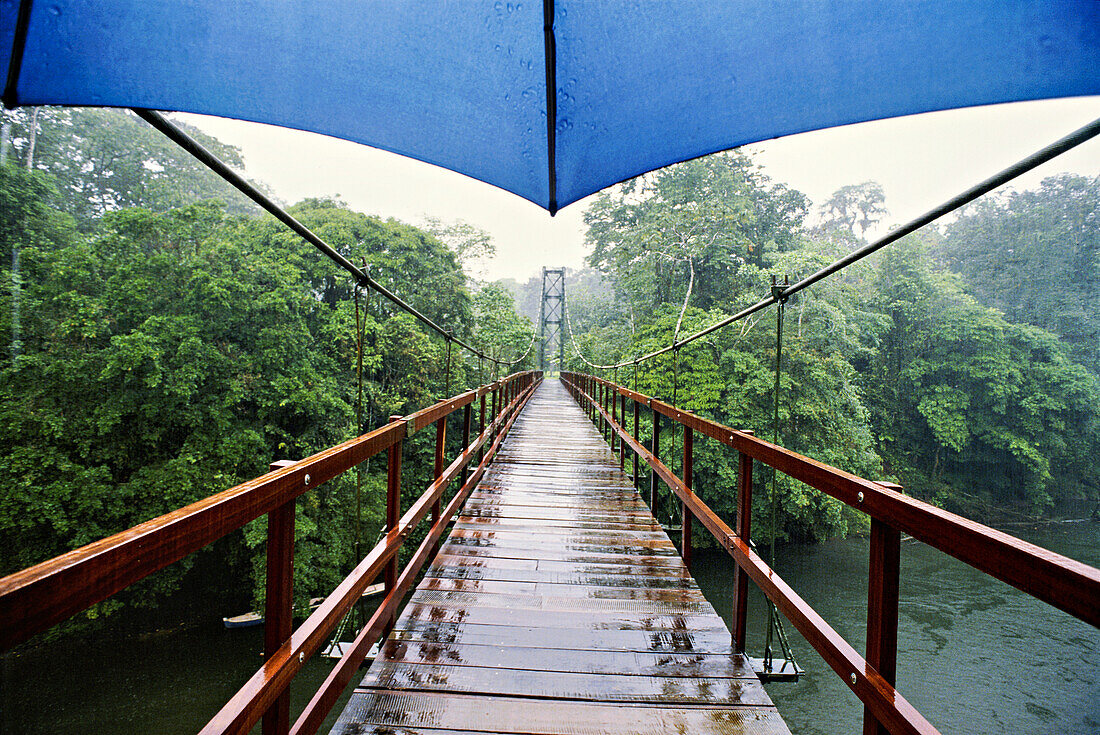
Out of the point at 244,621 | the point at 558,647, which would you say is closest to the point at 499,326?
the point at 244,621

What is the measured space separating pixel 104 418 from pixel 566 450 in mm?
9157

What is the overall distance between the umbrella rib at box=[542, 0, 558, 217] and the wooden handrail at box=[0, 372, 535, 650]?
893 millimetres

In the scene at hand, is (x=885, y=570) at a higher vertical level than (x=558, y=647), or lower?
higher

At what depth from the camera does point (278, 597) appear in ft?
3.15

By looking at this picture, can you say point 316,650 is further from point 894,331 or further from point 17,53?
point 894,331

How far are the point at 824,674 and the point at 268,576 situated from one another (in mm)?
11028

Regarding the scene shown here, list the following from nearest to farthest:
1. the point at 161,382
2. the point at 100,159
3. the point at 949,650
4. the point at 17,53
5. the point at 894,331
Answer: the point at 17,53 → the point at 161,382 → the point at 949,650 → the point at 100,159 → the point at 894,331

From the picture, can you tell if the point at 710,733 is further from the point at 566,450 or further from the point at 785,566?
the point at 785,566

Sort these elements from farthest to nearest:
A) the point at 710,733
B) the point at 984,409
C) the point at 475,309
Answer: the point at 475,309 < the point at 984,409 < the point at 710,733

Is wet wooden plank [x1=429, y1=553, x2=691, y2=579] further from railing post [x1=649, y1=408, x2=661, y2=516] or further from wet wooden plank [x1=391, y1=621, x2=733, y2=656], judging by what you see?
railing post [x1=649, y1=408, x2=661, y2=516]

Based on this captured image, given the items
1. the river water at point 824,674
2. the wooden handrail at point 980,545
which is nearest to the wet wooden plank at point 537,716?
the wooden handrail at point 980,545

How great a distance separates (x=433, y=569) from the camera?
2.22 meters

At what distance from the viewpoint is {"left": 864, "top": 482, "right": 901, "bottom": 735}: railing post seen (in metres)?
0.95

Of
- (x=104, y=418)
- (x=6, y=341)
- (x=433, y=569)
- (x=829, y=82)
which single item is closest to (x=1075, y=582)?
(x=829, y=82)
